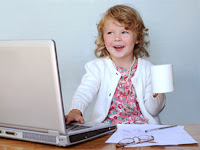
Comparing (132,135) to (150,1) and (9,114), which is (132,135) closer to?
(9,114)

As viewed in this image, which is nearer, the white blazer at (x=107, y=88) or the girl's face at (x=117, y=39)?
the white blazer at (x=107, y=88)

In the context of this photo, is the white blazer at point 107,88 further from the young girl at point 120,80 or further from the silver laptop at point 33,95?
the silver laptop at point 33,95

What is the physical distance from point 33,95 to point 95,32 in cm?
132

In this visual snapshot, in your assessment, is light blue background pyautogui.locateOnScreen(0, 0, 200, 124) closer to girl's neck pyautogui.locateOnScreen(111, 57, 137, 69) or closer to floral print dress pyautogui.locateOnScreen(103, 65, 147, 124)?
girl's neck pyautogui.locateOnScreen(111, 57, 137, 69)

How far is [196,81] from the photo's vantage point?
2291mm

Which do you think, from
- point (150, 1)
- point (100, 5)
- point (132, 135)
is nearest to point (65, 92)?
point (100, 5)

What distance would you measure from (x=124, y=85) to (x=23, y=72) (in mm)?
1000

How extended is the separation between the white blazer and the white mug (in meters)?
0.54

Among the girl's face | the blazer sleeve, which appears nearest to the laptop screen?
the blazer sleeve

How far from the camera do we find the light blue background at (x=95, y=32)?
2.23m

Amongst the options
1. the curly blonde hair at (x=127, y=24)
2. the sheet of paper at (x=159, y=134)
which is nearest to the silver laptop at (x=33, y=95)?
the sheet of paper at (x=159, y=134)

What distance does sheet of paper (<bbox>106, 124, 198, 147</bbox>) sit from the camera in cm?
113

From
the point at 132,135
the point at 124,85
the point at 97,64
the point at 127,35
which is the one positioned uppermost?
the point at 127,35

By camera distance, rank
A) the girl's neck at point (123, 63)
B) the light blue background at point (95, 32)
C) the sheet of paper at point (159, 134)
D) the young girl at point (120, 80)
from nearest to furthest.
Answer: the sheet of paper at point (159, 134) < the young girl at point (120, 80) < the girl's neck at point (123, 63) < the light blue background at point (95, 32)
